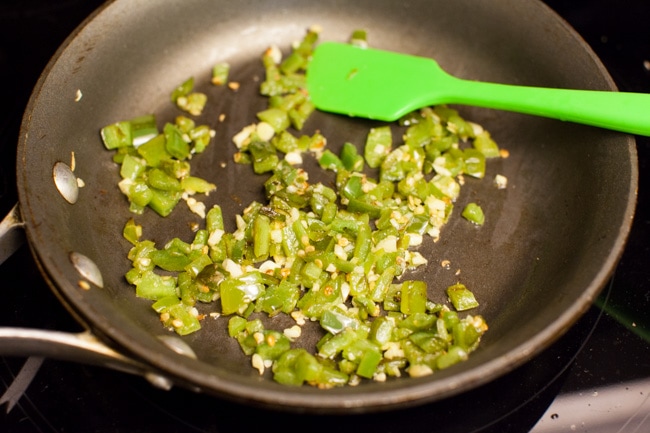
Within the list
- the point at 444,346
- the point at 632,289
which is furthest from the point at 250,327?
the point at 632,289

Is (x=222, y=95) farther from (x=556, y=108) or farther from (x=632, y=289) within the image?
(x=632, y=289)

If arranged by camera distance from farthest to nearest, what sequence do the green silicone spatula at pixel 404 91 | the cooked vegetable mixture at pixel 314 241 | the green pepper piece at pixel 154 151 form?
the green pepper piece at pixel 154 151
the green silicone spatula at pixel 404 91
the cooked vegetable mixture at pixel 314 241

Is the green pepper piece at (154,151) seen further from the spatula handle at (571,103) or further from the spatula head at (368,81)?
the spatula handle at (571,103)

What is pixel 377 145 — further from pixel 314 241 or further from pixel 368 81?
pixel 314 241

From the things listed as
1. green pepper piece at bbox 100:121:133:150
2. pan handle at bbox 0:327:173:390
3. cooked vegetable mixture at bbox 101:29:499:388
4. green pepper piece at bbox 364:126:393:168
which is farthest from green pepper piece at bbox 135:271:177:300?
green pepper piece at bbox 364:126:393:168

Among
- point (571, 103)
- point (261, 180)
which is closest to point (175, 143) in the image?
point (261, 180)

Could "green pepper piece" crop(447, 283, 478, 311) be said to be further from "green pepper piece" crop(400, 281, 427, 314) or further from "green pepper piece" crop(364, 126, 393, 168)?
"green pepper piece" crop(364, 126, 393, 168)

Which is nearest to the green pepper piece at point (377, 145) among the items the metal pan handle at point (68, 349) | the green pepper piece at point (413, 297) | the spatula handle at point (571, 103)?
the spatula handle at point (571, 103)
